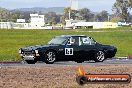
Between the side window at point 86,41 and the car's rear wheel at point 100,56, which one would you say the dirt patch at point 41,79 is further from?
the side window at point 86,41

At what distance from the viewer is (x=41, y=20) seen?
194 meters

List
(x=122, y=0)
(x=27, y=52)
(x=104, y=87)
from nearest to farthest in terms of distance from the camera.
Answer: (x=104, y=87) → (x=27, y=52) → (x=122, y=0)

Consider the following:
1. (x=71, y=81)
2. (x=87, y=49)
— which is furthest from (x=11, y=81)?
(x=87, y=49)

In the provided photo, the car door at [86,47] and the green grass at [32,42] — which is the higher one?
the car door at [86,47]

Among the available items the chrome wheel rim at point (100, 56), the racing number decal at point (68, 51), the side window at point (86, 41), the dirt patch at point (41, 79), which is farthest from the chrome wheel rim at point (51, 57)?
the dirt patch at point (41, 79)

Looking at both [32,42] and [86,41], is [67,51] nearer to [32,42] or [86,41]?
[86,41]

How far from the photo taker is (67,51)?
23.9 meters

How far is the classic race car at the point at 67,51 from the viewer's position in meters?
23.1

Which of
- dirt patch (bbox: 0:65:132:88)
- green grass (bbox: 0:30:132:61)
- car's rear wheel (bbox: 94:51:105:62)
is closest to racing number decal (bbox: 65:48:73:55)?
car's rear wheel (bbox: 94:51:105:62)

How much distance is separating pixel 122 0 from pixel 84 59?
161m

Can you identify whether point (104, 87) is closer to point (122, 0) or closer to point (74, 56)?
point (74, 56)

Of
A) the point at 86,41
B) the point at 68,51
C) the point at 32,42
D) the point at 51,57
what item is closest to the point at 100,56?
the point at 86,41

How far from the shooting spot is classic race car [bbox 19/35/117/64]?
23.1 metres

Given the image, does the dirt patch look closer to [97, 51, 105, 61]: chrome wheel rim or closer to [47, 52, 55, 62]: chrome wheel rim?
[47, 52, 55, 62]: chrome wheel rim
